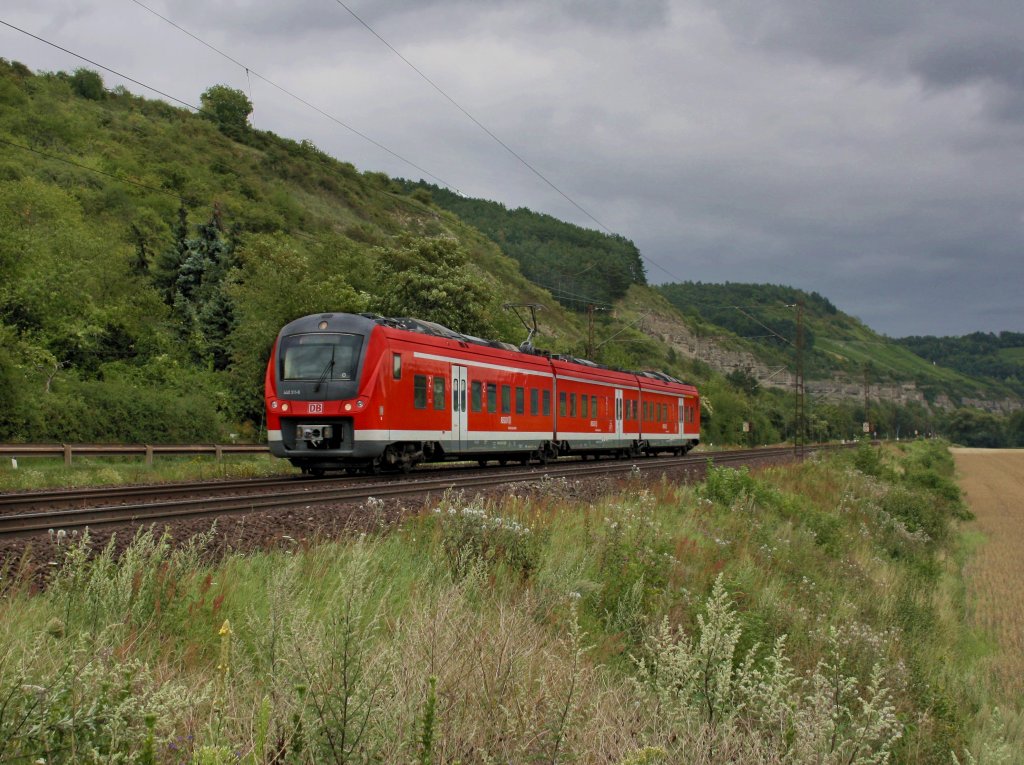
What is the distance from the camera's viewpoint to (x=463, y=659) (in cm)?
398

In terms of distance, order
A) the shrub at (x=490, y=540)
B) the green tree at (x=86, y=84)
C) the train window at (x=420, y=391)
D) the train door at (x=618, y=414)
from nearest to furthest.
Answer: the shrub at (x=490, y=540), the train window at (x=420, y=391), the train door at (x=618, y=414), the green tree at (x=86, y=84)

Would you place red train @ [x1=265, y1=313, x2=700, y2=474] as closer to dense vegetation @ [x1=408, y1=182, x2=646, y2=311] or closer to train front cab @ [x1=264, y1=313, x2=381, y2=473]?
train front cab @ [x1=264, y1=313, x2=381, y2=473]

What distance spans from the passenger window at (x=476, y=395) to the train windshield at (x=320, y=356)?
4612 millimetres

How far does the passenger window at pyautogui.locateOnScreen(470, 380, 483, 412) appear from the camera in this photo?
22.0 metres

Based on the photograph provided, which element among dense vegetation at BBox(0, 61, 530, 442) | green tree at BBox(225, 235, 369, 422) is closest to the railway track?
dense vegetation at BBox(0, 61, 530, 442)

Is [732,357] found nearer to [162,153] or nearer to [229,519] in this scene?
[162,153]

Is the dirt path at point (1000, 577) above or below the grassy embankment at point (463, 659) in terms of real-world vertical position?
below

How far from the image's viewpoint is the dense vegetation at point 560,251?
139500 millimetres

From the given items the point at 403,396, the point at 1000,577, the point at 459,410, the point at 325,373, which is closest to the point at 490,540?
the point at 325,373

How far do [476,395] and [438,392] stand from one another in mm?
2057

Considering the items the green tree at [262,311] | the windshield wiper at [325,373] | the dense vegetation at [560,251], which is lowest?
the windshield wiper at [325,373]

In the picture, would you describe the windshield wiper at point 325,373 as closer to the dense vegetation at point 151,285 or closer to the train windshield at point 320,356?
the train windshield at point 320,356

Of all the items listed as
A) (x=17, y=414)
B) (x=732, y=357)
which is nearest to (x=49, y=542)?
(x=17, y=414)

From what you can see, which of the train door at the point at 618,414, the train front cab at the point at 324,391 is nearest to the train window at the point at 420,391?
the train front cab at the point at 324,391
